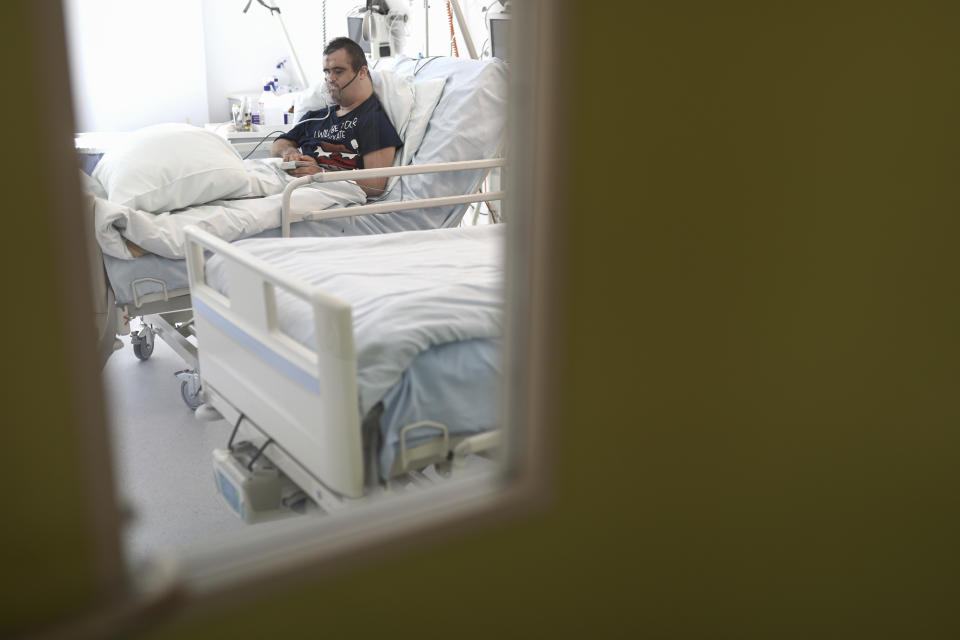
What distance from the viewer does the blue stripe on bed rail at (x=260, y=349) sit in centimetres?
177

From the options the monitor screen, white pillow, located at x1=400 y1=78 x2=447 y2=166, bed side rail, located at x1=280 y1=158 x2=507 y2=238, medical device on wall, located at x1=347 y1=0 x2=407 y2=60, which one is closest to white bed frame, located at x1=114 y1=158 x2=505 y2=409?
bed side rail, located at x1=280 y1=158 x2=507 y2=238

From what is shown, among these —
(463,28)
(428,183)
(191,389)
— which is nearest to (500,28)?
(463,28)

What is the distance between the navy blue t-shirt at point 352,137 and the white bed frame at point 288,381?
128cm

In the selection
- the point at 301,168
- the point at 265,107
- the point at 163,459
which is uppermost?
the point at 265,107

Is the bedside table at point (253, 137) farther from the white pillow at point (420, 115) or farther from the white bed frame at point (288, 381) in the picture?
the white bed frame at point (288, 381)

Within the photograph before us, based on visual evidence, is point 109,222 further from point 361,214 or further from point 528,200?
point 528,200

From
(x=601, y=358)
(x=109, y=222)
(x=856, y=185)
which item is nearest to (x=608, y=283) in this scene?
(x=601, y=358)

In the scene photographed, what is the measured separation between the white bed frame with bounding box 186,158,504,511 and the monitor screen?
5.18 ft

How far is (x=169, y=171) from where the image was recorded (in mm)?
2896

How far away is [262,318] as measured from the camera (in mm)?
1944

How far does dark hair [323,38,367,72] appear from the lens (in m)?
3.59

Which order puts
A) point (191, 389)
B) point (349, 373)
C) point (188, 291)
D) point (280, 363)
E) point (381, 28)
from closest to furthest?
point (349, 373) < point (280, 363) < point (188, 291) < point (191, 389) < point (381, 28)

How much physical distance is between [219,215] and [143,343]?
1.02 meters

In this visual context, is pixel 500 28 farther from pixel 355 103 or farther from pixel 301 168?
pixel 301 168
